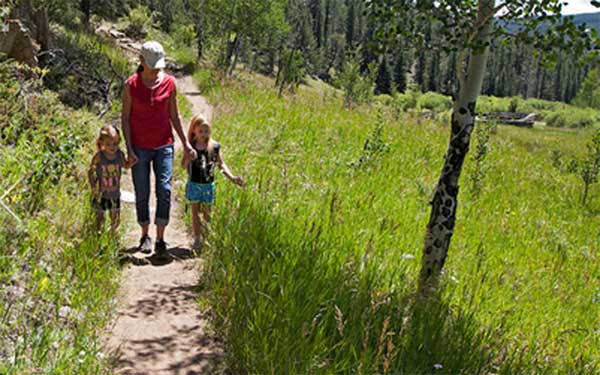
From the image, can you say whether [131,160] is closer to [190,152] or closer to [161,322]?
[190,152]

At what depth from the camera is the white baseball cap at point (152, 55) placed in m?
4.93

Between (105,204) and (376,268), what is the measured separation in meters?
2.94

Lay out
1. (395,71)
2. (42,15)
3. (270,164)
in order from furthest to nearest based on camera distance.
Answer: (395,71) < (42,15) < (270,164)

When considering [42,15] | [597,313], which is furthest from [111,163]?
[42,15]

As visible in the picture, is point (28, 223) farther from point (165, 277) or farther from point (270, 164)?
point (270, 164)

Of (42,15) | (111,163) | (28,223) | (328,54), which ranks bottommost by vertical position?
(28,223)

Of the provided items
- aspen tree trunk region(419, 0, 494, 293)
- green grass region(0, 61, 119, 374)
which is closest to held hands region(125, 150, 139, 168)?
green grass region(0, 61, 119, 374)

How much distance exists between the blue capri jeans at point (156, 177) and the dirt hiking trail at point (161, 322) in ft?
1.81

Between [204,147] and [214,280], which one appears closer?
[214,280]

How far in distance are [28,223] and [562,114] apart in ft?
496

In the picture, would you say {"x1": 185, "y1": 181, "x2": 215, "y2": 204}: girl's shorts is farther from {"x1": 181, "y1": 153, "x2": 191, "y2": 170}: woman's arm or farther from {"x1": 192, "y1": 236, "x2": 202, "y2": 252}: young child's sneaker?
{"x1": 192, "y1": 236, "x2": 202, "y2": 252}: young child's sneaker

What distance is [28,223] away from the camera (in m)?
4.04

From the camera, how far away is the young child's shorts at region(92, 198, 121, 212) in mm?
5023

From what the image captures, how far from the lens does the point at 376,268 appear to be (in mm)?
4508
